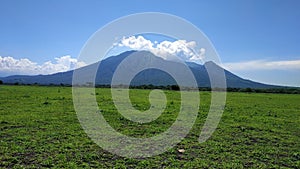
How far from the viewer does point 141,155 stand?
743 cm

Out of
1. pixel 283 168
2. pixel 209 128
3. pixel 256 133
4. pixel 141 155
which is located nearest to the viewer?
pixel 283 168

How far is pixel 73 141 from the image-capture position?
8.70 m

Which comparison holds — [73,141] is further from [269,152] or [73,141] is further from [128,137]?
[269,152]

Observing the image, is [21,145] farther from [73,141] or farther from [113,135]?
[113,135]

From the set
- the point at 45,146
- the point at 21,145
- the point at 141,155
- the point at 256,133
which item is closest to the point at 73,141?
the point at 45,146

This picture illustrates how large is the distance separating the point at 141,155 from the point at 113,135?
2800mm

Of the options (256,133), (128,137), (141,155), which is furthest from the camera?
(256,133)

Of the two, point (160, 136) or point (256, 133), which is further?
point (256, 133)

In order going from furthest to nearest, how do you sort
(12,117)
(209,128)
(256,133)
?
(12,117) → (209,128) → (256,133)

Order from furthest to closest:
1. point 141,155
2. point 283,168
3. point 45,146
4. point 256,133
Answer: point 256,133
point 45,146
point 141,155
point 283,168

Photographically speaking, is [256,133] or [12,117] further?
[12,117]

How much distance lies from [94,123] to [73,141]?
3657mm

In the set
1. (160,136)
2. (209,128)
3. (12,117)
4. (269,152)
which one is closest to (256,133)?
(209,128)

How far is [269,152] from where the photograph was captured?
26.7ft
